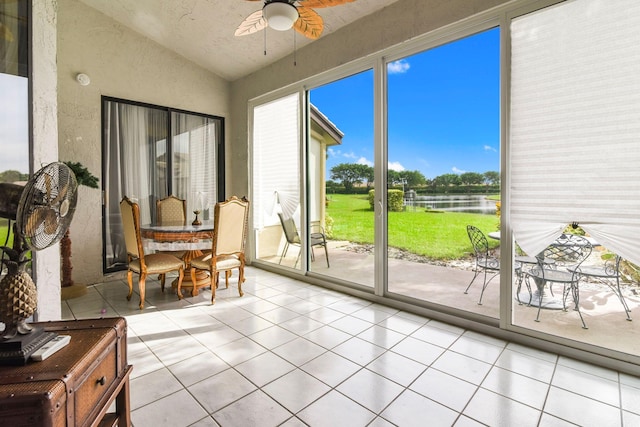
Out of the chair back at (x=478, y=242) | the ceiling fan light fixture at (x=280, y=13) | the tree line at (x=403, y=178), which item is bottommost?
the chair back at (x=478, y=242)

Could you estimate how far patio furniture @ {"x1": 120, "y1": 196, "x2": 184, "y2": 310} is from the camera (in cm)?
324

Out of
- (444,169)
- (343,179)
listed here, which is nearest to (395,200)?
(444,169)

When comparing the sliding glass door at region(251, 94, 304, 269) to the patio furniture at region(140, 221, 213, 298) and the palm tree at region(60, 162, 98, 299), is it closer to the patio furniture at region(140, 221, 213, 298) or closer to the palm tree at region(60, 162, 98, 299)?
the patio furniture at region(140, 221, 213, 298)

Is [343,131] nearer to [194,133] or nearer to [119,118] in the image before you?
[194,133]

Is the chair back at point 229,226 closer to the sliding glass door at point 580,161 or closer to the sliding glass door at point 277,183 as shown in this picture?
the sliding glass door at point 277,183

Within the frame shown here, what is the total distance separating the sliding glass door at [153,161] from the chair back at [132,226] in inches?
44.6

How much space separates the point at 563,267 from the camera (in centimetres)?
245

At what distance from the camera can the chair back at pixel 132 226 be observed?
320 centimetres

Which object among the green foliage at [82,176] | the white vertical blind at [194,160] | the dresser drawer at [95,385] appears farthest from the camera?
the white vertical blind at [194,160]

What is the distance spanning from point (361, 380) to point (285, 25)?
236 cm

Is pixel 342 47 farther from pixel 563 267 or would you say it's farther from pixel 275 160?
pixel 563 267

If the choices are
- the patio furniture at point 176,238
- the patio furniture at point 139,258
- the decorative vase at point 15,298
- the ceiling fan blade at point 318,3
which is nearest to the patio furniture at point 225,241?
the patio furniture at point 176,238

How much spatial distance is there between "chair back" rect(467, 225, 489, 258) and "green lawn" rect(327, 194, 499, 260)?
44mm

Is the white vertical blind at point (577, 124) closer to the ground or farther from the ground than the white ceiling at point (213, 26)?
closer to the ground
